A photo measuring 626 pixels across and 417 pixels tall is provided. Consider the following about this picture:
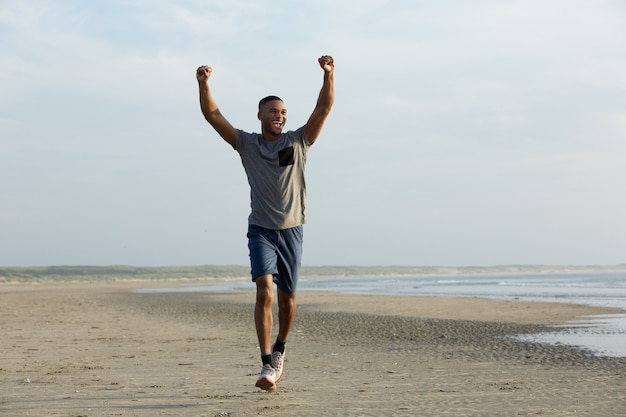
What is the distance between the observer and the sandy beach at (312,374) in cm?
516

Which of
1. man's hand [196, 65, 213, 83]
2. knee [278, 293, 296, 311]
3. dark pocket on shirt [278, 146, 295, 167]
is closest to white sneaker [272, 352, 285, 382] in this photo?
knee [278, 293, 296, 311]

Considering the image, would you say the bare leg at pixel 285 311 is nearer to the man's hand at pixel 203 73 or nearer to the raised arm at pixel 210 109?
the raised arm at pixel 210 109

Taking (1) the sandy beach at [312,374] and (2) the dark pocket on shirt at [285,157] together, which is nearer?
(1) the sandy beach at [312,374]

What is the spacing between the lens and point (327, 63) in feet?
19.6

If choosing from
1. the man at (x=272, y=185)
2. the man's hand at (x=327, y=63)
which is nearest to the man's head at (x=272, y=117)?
the man at (x=272, y=185)

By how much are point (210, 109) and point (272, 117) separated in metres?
0.46

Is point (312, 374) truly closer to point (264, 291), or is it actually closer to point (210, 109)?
point (264, 291)

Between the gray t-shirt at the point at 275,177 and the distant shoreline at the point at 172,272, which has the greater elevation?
the gray t-shirt at the point at 275,177

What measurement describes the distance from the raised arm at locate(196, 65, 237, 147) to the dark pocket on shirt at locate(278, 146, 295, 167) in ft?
1.28

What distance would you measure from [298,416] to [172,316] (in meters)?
13.1

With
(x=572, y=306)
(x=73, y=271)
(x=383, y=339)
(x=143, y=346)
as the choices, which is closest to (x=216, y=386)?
(x=143, y=346)

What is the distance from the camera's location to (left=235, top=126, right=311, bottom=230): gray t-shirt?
5824mm

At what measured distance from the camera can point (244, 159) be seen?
594cm

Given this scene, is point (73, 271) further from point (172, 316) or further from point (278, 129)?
point (278, 129)
